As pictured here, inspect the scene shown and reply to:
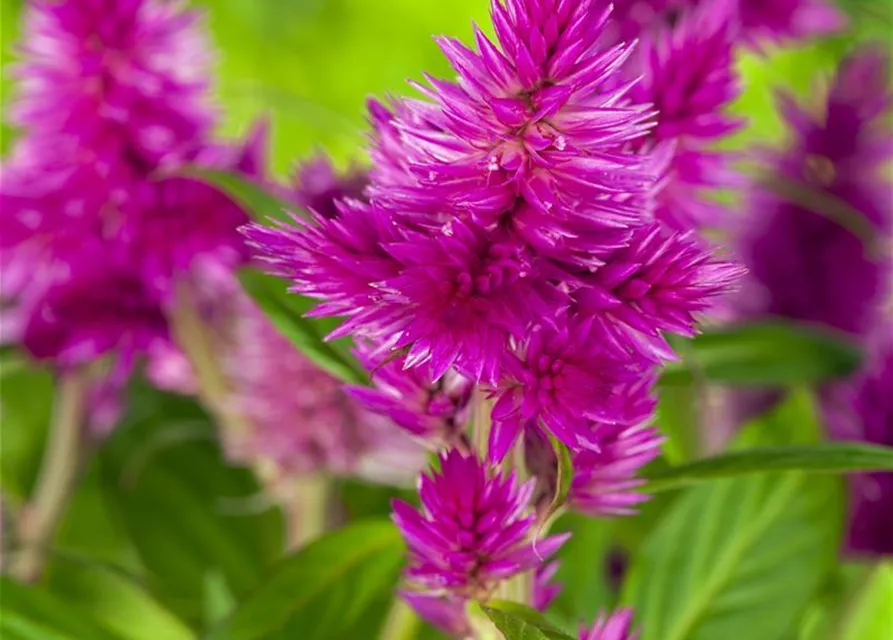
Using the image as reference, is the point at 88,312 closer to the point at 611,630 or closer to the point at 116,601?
the point at 116,601

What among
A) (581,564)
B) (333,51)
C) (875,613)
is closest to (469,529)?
(581,564)

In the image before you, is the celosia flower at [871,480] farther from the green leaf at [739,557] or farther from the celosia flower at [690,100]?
the celosia flower at [690,100]

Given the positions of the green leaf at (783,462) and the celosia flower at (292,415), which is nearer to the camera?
the green leaf at (783,462)

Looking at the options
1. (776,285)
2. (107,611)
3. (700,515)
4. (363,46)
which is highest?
(363,46)

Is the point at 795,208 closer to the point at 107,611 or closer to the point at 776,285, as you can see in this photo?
the point at 776,285

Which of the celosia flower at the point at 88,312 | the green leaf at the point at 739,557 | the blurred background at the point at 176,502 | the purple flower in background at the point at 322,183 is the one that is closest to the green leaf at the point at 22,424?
the blurred background at the point at 176,502

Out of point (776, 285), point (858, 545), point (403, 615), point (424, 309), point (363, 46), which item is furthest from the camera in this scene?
point (363, 46)

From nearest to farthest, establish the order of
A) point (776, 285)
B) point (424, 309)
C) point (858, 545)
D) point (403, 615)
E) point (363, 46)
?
point (424, 309)
point (403, 615)
point (858, 545)
point (776, 285)
point (363, 46)

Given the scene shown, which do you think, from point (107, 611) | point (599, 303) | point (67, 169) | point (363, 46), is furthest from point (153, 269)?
point (363, 46)
